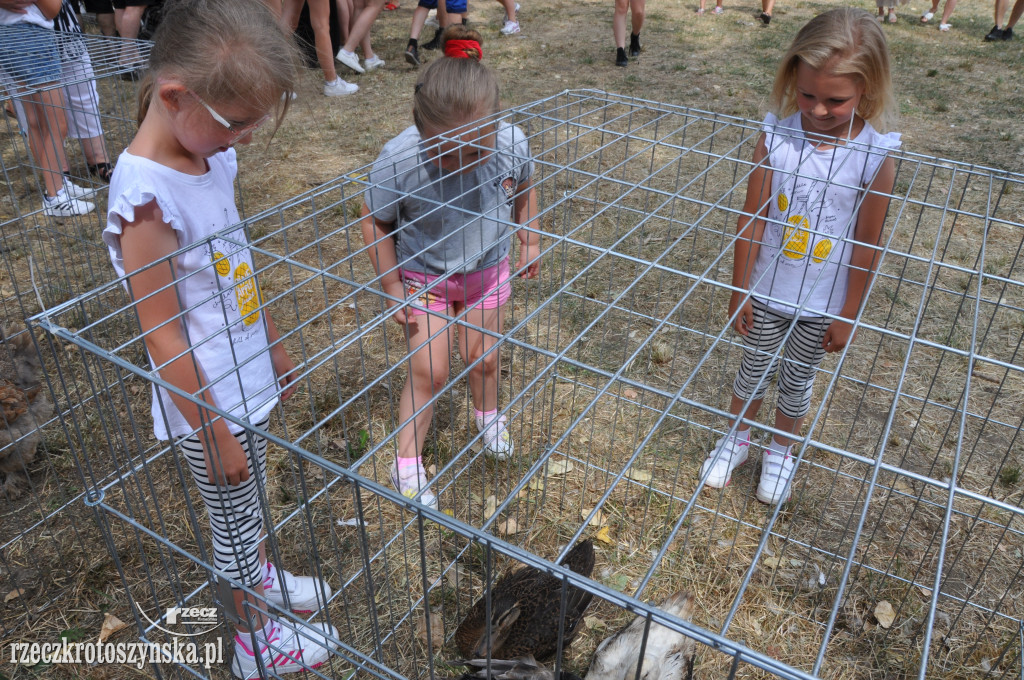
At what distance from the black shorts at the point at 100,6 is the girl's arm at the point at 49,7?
2.72 metres

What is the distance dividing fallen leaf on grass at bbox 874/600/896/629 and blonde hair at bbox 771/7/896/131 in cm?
131

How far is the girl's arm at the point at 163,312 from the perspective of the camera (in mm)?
1276

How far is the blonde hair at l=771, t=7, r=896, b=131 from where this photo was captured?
180cm

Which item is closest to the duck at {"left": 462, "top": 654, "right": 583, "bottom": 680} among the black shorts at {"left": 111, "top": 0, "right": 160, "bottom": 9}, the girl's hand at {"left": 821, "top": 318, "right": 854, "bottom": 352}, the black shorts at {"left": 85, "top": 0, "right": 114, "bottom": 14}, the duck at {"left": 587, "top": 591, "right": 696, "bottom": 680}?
the duck at {"left": 587, "top": 591, "right": 696, "bottom": 680}

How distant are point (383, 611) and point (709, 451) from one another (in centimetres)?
122

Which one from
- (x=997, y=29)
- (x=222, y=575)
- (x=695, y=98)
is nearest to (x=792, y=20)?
(x=997, y=29)

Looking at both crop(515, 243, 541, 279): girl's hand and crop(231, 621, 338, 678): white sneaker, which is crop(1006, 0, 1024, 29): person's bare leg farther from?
crop(231, 621, 338, 678): white sneaker

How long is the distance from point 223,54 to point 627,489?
1.68 m

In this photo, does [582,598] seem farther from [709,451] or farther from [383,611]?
[709,451]

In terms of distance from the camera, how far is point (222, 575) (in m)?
1.15

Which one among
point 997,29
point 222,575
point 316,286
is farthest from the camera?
point 997,29

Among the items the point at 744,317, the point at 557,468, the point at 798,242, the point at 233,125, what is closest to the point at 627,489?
the point at 557,468

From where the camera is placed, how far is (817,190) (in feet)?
6.55

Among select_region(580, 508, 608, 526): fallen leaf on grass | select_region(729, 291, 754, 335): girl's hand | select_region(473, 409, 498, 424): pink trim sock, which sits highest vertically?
select_region(729, 291, 754, 335): girl's hand
